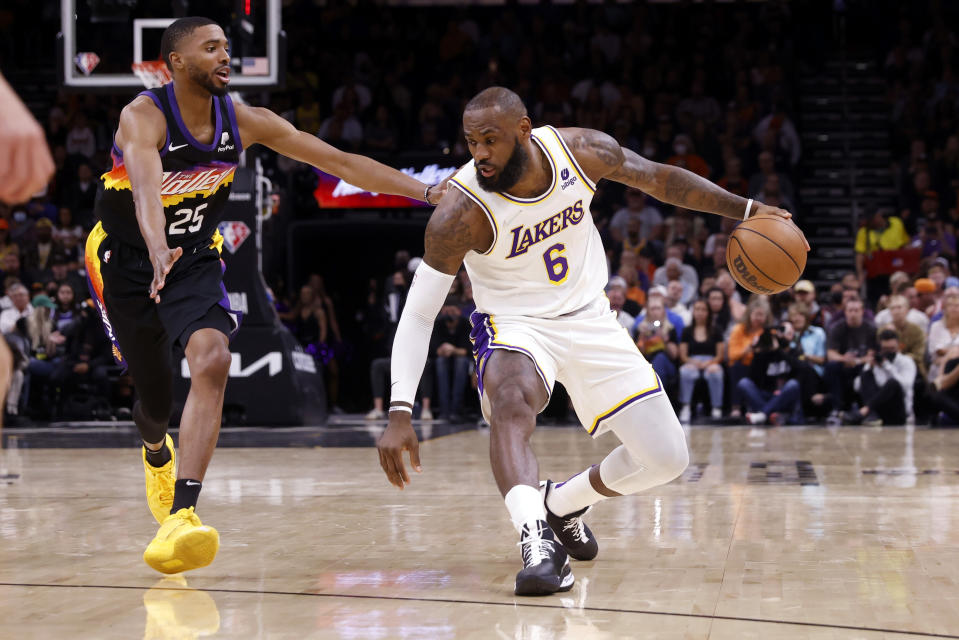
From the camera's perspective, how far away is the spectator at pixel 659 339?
40.3 feet

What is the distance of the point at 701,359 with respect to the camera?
40.7 feet

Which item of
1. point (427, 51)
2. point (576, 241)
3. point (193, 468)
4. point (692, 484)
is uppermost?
point (427, 51)

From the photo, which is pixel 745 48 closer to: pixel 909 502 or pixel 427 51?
pixel 427 51

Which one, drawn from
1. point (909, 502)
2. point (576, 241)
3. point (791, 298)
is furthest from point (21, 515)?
point (791, 298)

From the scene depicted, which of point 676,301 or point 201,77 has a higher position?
point 201,77

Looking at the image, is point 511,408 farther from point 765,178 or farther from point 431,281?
point 765,178

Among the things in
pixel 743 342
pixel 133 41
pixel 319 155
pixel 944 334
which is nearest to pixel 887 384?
pixel 944 334

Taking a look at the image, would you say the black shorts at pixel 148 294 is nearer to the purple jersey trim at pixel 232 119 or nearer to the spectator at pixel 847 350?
the purple jersey trim at pixel 232 119

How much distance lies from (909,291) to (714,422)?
2.51m

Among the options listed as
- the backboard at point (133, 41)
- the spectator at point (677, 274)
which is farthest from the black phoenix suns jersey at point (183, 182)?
the spectator at point (677, 274)

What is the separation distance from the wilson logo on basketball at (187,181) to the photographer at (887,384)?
28.6ft

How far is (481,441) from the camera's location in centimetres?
982

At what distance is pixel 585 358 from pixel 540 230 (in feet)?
1.53

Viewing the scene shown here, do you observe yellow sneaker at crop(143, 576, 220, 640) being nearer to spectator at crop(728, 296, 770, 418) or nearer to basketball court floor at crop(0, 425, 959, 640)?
basketball court floor at crop(0, 425, 959, 640)
